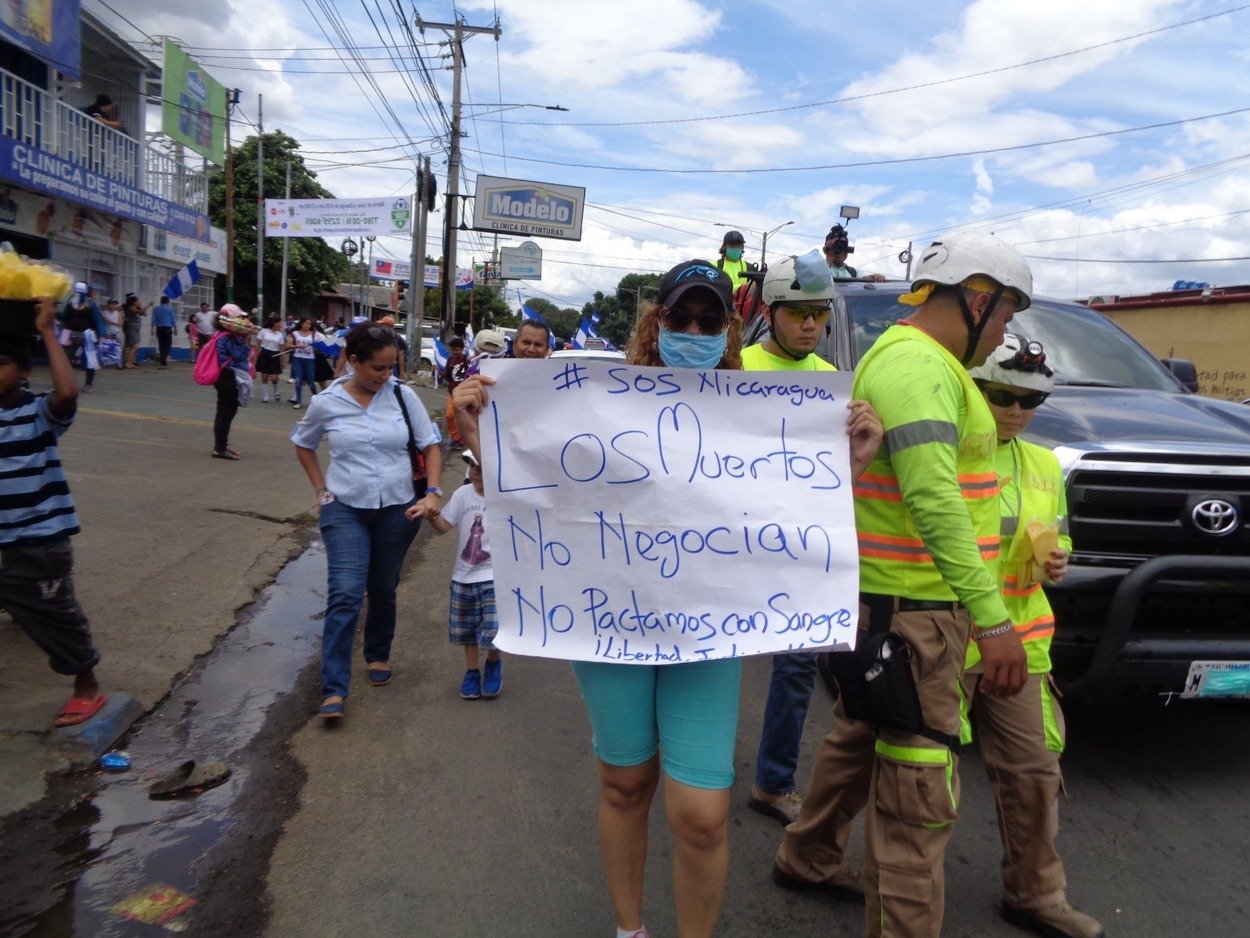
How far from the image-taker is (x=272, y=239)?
49438 mm

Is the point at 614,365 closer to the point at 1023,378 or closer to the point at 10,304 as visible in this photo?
the point at 1023,378

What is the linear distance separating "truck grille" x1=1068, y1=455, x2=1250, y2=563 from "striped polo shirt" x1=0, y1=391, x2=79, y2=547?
13.3ft

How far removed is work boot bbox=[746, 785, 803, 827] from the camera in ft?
11.8

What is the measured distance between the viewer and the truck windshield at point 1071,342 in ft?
16.4

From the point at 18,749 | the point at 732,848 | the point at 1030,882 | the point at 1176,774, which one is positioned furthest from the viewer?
the point at 1176,774

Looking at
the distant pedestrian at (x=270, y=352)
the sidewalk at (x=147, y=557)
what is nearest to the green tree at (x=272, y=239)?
the distant pedestrian at (x=270, y=352)

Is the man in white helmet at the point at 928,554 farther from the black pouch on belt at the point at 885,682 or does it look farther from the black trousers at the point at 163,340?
the black trousers at the point at 163,340

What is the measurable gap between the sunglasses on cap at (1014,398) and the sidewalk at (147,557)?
146 inches

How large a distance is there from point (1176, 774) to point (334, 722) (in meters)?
3.74

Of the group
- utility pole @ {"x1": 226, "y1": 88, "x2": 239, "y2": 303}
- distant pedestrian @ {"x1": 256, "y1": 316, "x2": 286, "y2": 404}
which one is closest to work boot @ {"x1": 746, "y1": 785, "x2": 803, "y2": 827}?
distant pedestrian @ {"x1": 256, "y1": 316, "x2": 286, "y2": 404}

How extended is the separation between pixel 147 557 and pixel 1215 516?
20.6 feet

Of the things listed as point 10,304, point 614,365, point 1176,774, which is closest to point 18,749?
point 10,304

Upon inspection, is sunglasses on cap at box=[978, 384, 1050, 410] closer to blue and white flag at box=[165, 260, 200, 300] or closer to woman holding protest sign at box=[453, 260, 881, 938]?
woman holding protest sign at box=[453, 260, 881, 938]

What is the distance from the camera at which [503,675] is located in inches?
201
